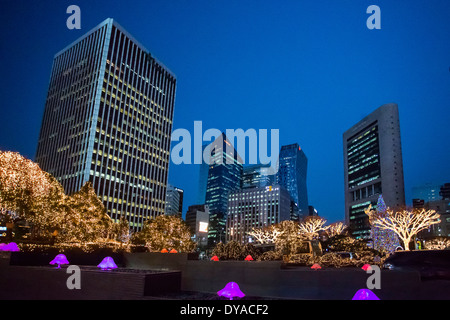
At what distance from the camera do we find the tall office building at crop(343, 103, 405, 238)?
374 ft

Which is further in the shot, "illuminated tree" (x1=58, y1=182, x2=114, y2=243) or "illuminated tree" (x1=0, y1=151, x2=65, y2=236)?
"illuminated tree" (x1=58, y1=182, x2=114, y2=243)

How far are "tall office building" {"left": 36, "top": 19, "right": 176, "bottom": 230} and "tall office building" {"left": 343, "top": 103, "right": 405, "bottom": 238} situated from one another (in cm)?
7177

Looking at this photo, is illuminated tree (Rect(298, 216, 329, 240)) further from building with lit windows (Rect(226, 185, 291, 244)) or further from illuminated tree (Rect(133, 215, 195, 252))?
building with lit windows (Rect(226, 185, 291, 244))

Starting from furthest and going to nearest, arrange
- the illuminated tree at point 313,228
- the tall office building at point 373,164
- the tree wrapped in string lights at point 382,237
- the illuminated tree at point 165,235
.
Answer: the tall office building at point 373,164 < the illuminated tree at point 313,228 < the tree wrapped in string lights at point 382,237 < the illuminated tree at point 165,235

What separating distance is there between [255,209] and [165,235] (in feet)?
458

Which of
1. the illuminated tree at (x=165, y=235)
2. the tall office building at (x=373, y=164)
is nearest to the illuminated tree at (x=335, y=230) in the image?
the illuminated tree at (x=165, y=235)

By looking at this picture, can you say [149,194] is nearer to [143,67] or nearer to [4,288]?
[143,67]

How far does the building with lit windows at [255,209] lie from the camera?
178 meters

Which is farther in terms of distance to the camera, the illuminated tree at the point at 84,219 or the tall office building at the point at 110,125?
the tall office building at the point at 110,125

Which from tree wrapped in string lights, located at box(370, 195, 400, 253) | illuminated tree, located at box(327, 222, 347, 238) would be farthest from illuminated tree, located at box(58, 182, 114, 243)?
tree wrapped in string lights, located at box(370, 195, 400, 253)

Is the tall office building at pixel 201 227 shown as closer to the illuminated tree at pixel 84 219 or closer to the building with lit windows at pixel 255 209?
the building with lit windows at pixel 255 209

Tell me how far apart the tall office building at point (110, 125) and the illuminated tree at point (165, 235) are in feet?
159
